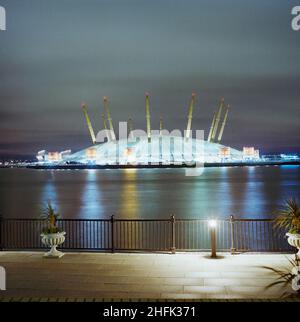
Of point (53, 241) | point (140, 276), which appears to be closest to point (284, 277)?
point (140, 276)

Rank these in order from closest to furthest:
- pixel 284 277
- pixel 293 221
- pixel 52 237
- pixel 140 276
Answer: pixel 284 277 < pixel 140 276 < pixel 293 221 < pixel 52 237

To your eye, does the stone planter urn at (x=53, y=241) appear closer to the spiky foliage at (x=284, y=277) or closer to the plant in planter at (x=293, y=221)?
the spiky foliage at (x=284, y=277)

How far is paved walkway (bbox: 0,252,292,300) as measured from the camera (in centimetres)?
935

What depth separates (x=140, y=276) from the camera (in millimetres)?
10727

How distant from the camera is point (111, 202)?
59.7 meters

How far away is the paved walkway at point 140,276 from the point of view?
9352 mm

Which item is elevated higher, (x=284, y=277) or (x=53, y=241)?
(x=53, y=241)

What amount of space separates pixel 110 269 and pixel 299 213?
5505 millimetres

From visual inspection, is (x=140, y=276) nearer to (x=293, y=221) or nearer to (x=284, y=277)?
(x=284, y=277)

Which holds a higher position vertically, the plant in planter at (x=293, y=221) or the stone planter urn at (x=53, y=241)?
the plant in planter at (x=293, y=221)

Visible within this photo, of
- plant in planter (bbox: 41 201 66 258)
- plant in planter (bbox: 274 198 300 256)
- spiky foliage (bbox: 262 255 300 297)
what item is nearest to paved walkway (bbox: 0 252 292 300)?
spiky foliage (bbox: 262 255 300 297)

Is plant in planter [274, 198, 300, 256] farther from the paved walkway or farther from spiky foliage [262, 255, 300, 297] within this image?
spiky foliage [262, 255, 300, 297]

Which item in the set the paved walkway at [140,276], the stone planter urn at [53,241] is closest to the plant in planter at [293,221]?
the paved walkway at [140,276]
